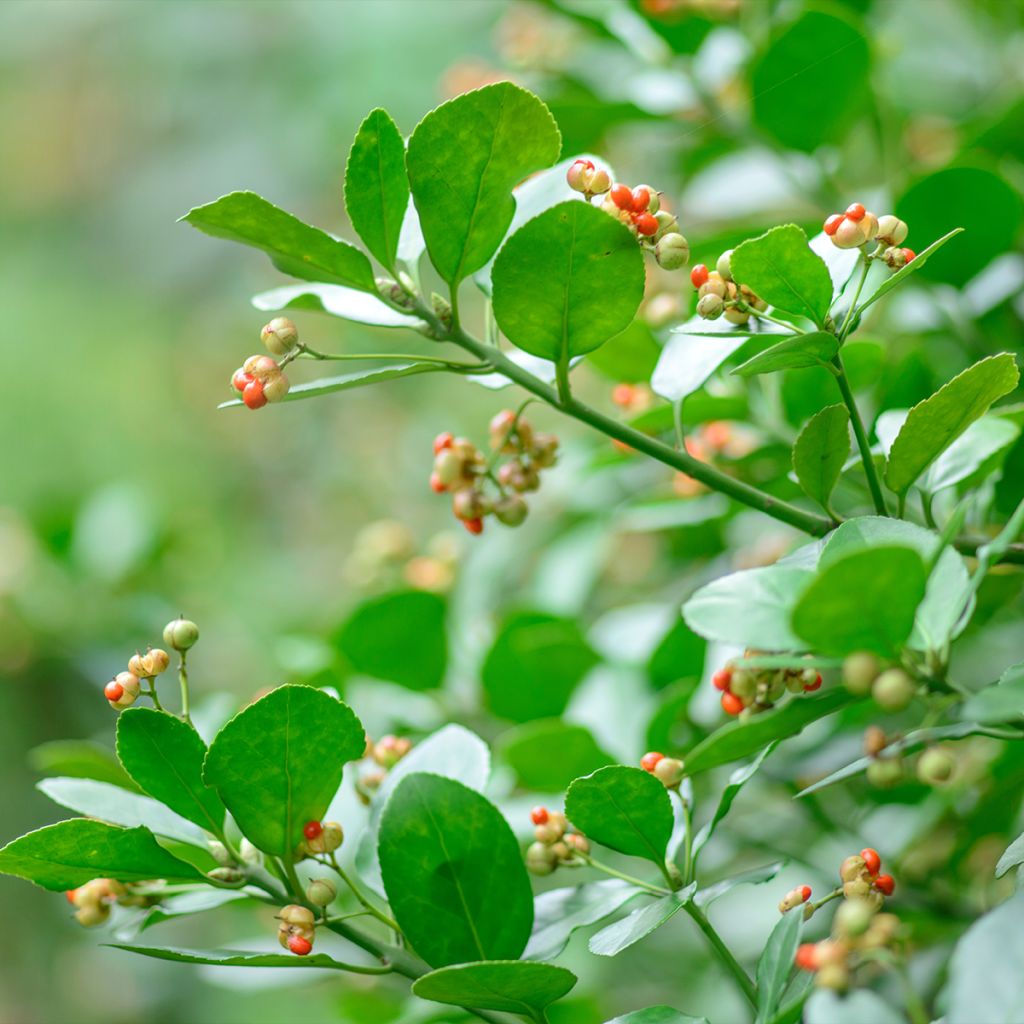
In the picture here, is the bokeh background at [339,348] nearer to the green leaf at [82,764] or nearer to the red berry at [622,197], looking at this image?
the green leaf at [82,764]

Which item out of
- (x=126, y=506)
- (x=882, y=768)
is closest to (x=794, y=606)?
(x=882, y=768)

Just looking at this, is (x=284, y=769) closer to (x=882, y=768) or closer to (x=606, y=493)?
(x=882, y=768)

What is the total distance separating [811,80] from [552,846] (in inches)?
23.6

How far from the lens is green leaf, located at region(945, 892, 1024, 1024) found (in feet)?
1.26

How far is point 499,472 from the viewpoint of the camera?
643 millimetres

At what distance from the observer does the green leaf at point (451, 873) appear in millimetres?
525

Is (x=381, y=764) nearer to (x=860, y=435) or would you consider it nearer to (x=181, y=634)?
(x=181, y=634)

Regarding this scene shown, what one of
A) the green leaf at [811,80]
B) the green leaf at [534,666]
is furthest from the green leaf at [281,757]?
the green leaf at [811,80]

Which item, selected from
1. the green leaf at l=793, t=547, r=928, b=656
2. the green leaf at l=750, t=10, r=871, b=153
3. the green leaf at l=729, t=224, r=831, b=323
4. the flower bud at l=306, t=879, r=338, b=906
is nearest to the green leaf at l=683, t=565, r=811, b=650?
the green leaf at l=793, t=547, r=928, b=656

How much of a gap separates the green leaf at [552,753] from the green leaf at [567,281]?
0.91 ft

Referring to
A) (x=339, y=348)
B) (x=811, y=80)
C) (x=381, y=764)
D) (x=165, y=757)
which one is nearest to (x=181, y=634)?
(x=165, y=757)

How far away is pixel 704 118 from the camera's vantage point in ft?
3.37

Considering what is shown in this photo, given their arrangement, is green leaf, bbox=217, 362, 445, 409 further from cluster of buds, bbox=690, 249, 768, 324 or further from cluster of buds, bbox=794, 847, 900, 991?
cluster of buds, bbox=794, 847, 900, 991

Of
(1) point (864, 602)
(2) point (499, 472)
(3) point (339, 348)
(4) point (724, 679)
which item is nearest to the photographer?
(1) point (864, 602)
